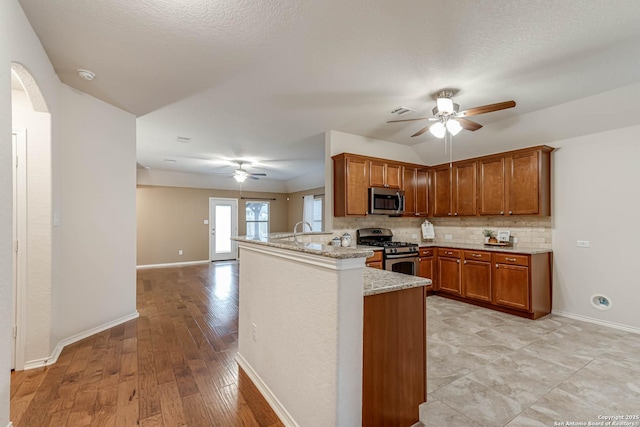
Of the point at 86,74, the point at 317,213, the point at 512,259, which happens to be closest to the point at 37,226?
→ the point at 86,74

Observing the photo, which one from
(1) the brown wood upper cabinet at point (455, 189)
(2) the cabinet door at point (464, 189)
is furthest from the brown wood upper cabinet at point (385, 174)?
(2) the cabinet door at point (464, 189)

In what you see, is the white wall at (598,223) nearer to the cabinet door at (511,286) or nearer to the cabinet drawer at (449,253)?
the cabinet door at (511,286)

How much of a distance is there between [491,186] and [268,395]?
14.1 ft

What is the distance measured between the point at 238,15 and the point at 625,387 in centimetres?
399

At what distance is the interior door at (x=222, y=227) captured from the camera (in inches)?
340

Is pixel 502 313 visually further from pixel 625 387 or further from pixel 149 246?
pixel 149 246

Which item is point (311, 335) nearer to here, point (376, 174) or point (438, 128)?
point (438, 128)

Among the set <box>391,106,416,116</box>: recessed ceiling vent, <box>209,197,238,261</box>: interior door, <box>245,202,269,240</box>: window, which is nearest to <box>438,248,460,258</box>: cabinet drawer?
<box>391,106,416,116</box>: recessed ceiling vent

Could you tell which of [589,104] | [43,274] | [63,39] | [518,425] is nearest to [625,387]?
[518,425]

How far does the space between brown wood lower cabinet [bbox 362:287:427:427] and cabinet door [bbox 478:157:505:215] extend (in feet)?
11.3

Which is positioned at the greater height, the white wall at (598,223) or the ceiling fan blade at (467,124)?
the ceiling fan blade at (467,124)

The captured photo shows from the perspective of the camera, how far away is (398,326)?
1.63 meters

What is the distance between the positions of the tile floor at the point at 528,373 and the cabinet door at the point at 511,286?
0.25 meters

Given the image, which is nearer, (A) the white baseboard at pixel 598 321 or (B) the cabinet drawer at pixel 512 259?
(A) the white baseboard at pixel 598 321
